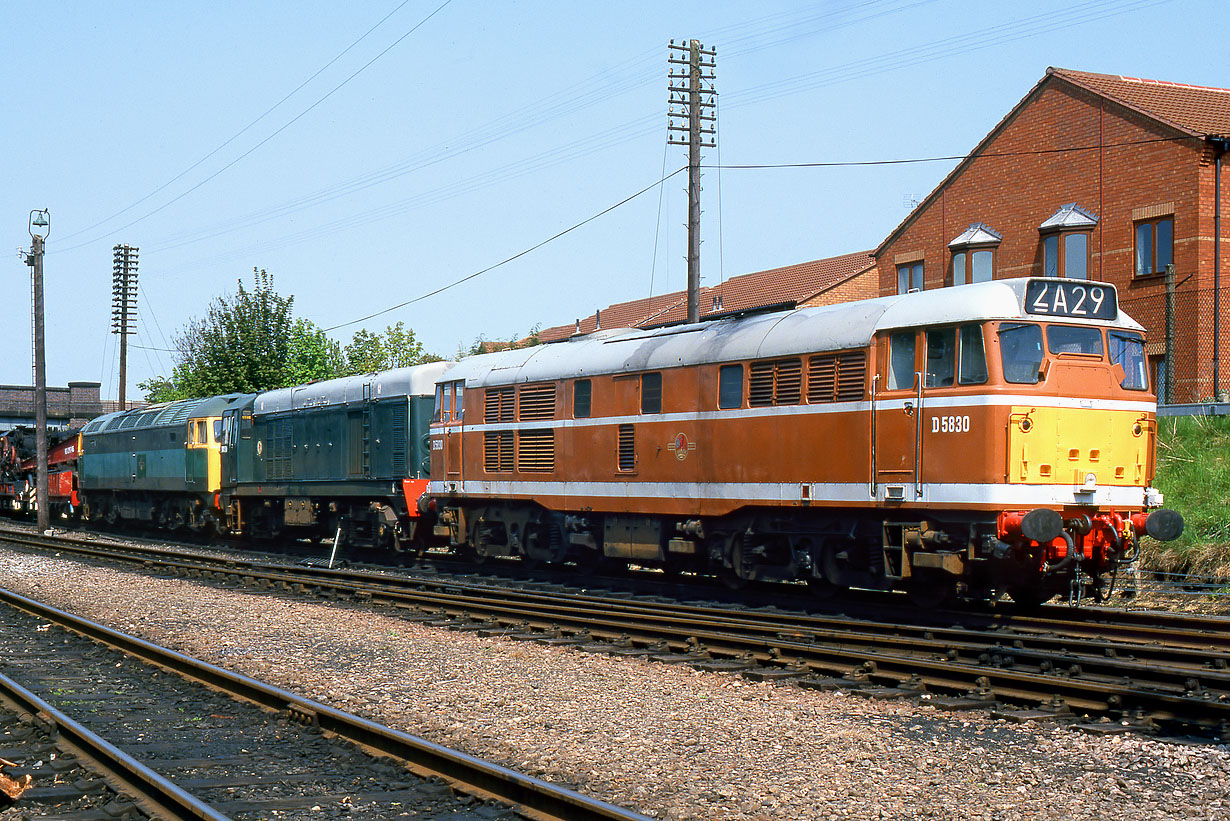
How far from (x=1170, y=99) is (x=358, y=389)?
23.0 meters

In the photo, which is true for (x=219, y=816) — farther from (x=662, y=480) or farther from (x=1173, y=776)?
(x=662, y=480)

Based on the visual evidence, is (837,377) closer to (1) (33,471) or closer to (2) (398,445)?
(2) (398,445)

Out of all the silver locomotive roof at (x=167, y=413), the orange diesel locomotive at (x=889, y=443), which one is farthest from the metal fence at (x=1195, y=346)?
the silver locomotive roof at (x=167, y=413)

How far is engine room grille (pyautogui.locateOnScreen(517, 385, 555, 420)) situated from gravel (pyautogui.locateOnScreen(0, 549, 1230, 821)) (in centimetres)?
651

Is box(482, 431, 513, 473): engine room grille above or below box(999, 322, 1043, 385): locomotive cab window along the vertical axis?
below

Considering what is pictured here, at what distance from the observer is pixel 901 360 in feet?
44.0

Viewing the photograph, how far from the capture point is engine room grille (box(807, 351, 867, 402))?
13.8 metres

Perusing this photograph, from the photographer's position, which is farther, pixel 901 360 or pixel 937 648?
pixel 901 360

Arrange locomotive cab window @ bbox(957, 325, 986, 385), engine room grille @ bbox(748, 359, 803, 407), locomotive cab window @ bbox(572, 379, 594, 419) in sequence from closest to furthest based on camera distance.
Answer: locomotive cab window @ bbox(957, 325, 986, 385)
engine room grille @ bbox(748, 359, 803, 407)
locomotive cab window @ bbox(572, 379, 594, 419)

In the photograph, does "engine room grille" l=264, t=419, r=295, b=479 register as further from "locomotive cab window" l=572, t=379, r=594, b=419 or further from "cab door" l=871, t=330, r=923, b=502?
"cab door" l=871, t=330, r=923, b=502

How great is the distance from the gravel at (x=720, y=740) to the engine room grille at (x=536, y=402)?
6.51 m

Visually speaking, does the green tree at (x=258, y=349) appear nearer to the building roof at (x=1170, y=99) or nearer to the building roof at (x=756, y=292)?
the building roof at (x=756, y=292)

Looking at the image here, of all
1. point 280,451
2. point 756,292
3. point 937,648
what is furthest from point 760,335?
point 756,292

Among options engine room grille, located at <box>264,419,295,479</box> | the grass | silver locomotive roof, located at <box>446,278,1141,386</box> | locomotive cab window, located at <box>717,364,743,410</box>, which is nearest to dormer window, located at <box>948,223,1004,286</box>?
the grass
